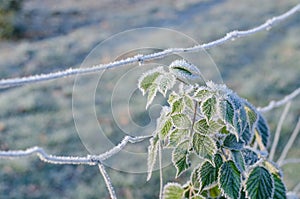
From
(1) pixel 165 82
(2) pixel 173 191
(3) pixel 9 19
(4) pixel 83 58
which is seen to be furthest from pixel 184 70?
(3) pixel 9 19

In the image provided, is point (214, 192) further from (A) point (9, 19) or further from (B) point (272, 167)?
(A) point (9, 19)

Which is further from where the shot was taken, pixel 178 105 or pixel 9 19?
pixel 9 19

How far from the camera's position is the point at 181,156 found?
2.78 feet

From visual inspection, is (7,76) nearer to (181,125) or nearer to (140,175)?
(140,175)

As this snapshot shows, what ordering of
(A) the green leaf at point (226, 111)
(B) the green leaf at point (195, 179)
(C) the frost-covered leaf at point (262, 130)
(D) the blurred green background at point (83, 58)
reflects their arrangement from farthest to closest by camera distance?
1. (D) the blurred green background at point (83, 58)
2. (C) the frost-covered leaf at point (262, 130)
3. (B) the green leaf at point (195, 179)
4. (A) the green leaf at point (226, 111)

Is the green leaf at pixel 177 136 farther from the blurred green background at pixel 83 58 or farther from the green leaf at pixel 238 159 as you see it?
→ the blurred green background at pixel 83 58

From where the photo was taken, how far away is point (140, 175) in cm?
271

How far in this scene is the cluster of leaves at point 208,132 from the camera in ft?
2.64

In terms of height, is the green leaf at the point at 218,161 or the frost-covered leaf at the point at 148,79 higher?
the frost-covered leaf at the point at 148,79

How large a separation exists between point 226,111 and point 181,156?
0.39ft

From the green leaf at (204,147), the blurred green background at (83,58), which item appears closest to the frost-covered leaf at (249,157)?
the green leaf at (204,147)

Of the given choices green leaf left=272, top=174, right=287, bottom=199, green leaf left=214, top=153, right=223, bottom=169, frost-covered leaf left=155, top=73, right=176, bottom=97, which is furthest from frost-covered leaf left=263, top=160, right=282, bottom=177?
frost-covered leaf left=155, top=73, right=176, bottom=97

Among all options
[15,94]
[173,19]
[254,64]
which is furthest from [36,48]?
[254,64]

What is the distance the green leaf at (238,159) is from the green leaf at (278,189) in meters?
0.09
